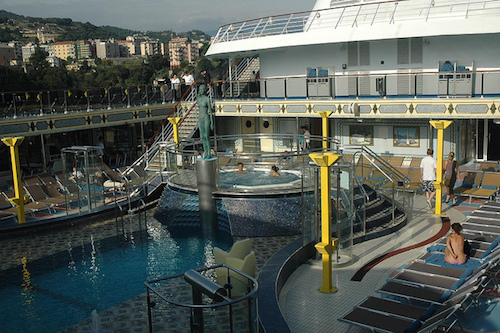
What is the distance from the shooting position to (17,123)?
19.5 meters

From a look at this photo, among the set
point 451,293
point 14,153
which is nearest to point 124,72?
point 14,153

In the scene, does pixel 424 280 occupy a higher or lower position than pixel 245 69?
lower

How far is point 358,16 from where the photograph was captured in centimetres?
2264

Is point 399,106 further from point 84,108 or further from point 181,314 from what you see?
point 181,314

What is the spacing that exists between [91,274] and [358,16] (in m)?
16.3

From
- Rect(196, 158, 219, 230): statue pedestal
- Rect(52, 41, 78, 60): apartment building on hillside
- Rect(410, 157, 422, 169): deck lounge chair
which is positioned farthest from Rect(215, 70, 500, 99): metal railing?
Rect(52, 41, 78, 60): apartment building on hillside

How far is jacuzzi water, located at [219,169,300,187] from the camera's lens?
14.5 m

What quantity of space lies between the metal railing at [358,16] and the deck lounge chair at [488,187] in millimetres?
6462

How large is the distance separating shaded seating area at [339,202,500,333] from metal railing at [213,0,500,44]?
41.4 feet

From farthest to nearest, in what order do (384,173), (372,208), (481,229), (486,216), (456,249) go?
(384,173) < (372,208) < (486,216) < (481,229) < (456,249)

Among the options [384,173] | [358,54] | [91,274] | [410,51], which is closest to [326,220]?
[91,274]

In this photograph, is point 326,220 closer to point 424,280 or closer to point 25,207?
point 424,280

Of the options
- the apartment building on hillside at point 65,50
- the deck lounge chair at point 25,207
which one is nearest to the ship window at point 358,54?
the deck lounge chair at point 25,207

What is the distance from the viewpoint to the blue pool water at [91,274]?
9445 millimetres
